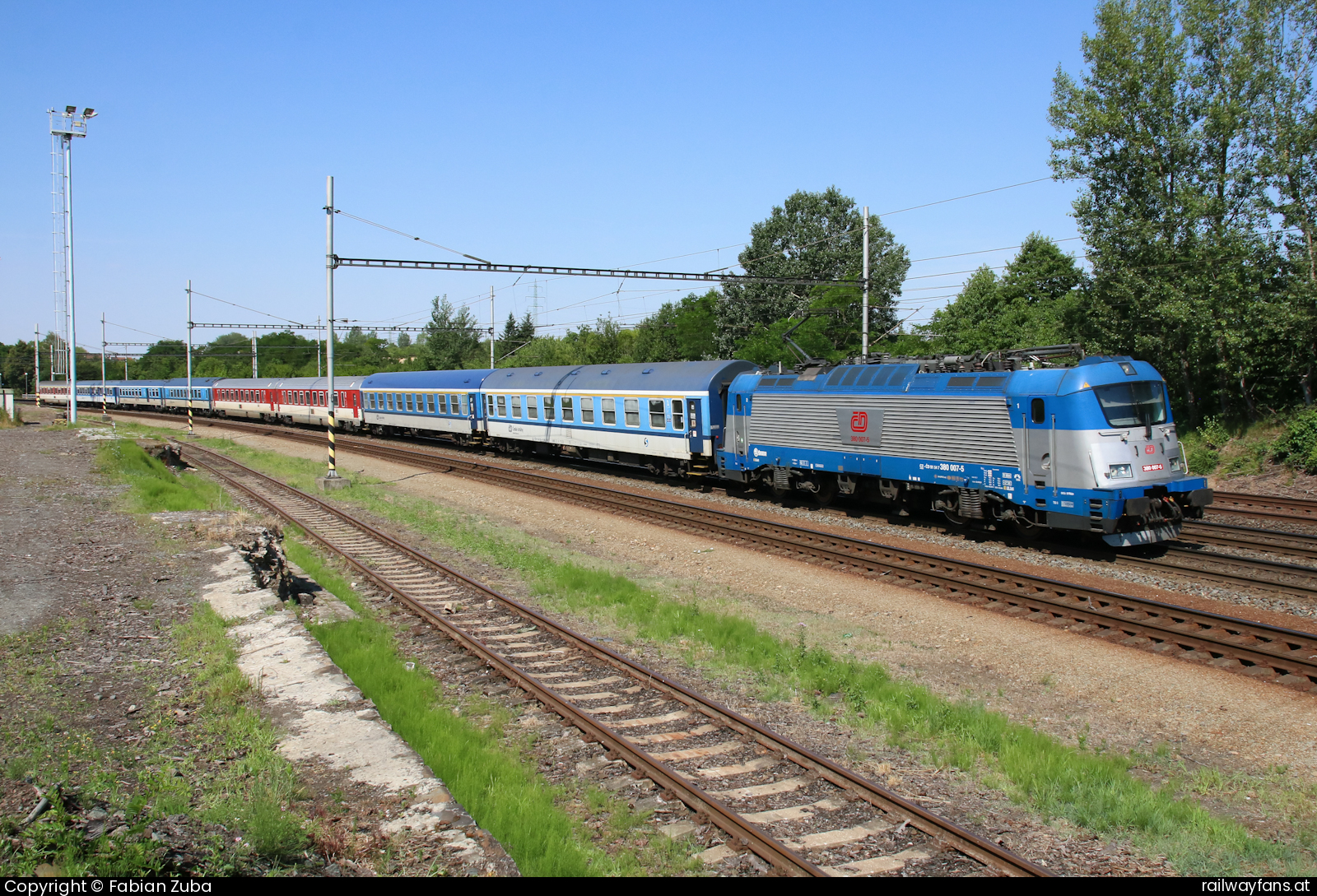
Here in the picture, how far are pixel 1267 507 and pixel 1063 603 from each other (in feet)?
35.7

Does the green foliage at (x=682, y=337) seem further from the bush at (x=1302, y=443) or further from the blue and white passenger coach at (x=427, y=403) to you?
the bush at (x=1302, y=443)

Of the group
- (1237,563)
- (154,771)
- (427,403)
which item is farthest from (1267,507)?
(427,403)

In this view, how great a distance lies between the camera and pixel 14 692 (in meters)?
7.48

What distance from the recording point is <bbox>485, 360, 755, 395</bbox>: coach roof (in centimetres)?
2392

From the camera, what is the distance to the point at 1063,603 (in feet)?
38.7

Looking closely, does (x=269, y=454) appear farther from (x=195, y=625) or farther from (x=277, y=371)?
(x=277, y=371)

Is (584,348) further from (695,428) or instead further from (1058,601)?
(1058,601)

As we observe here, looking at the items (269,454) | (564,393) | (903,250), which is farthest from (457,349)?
(564,393)

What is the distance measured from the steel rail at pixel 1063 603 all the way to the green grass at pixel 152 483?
11.1 m

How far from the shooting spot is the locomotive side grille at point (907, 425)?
15625 mm

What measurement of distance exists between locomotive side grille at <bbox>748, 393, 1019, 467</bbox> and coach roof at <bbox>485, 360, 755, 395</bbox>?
2.50 meters

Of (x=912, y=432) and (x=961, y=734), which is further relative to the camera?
(x=912, y=432)

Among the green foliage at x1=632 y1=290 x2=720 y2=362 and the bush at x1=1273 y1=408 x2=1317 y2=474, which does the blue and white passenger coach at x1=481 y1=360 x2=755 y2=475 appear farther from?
the green foliage at x1=632 y1=290 x2=720 y2=362
